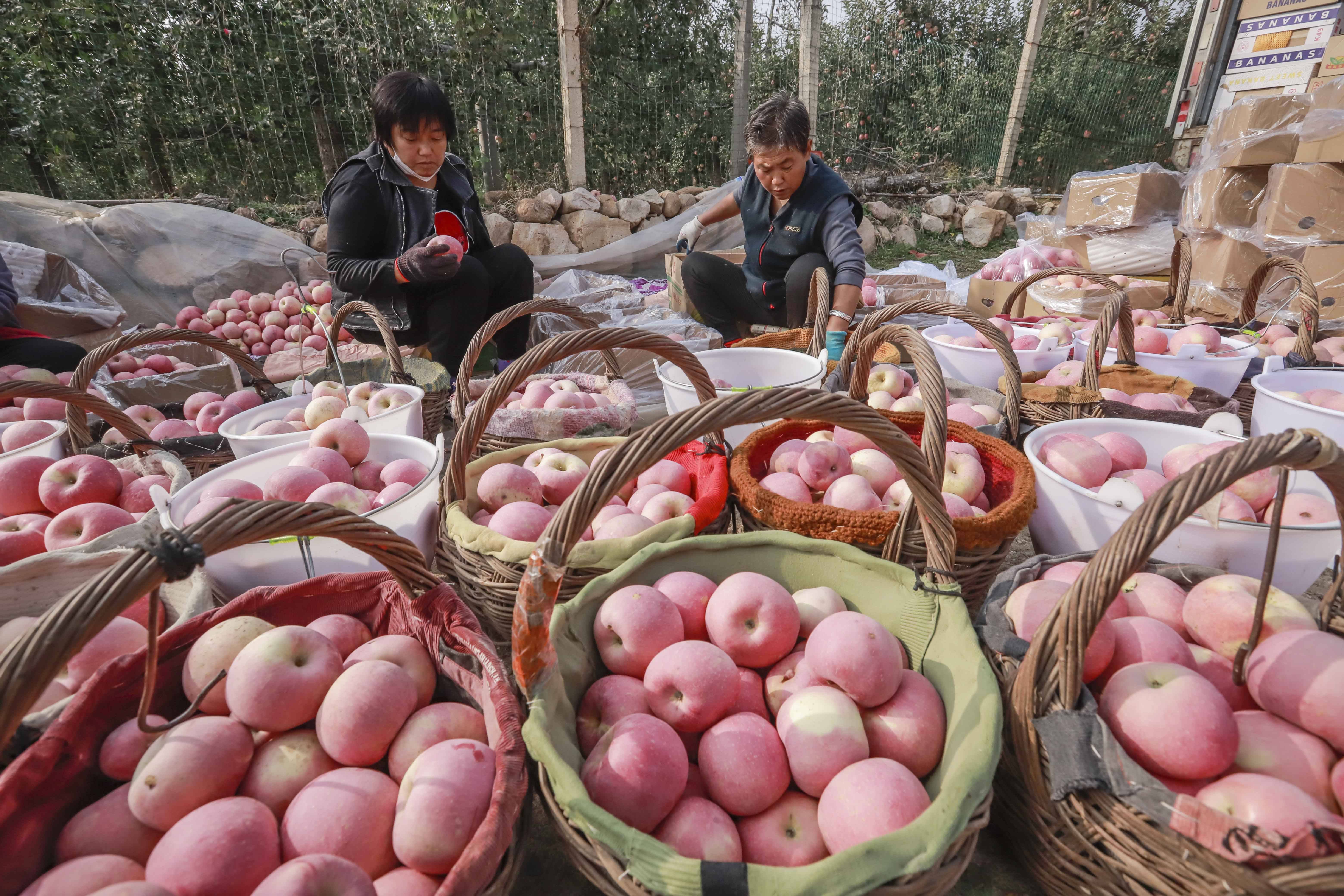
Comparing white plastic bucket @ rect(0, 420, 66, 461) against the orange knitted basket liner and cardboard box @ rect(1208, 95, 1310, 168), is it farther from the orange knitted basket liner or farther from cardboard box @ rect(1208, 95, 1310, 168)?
→ cardboard box @ rect(1208, 95, 1310, 168)

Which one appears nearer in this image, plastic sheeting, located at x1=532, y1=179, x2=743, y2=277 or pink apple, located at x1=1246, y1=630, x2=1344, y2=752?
pink apple, located at x1=1246, y1=630, x2=1344, y2=752

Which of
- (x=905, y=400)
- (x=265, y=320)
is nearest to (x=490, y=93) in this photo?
(x=265, y=320)

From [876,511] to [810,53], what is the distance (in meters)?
6.03

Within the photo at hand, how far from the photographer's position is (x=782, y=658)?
1136 millimetres

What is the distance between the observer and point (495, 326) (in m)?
1.84

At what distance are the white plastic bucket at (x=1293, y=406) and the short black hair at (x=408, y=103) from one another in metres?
2.95

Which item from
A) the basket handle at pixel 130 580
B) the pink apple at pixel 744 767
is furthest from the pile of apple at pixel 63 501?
the pink apple at pixel 744 767

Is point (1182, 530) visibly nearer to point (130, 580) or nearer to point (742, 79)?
point (130, 580)

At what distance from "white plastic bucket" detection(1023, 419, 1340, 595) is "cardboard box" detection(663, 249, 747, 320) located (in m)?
2.45

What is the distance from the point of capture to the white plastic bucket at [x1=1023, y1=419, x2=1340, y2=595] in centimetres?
124

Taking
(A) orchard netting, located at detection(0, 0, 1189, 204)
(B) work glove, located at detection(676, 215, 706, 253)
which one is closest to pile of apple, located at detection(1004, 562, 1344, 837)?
(B) work glove, located at detection(676, 215, 706, 253)

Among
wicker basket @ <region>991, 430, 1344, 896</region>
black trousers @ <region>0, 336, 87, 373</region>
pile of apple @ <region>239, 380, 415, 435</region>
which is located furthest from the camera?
black trousers @ <region>0, 336, 87, 373</region>

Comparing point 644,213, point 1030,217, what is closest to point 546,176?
point 644,213

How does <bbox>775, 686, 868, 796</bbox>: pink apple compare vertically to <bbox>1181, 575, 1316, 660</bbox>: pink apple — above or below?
below
